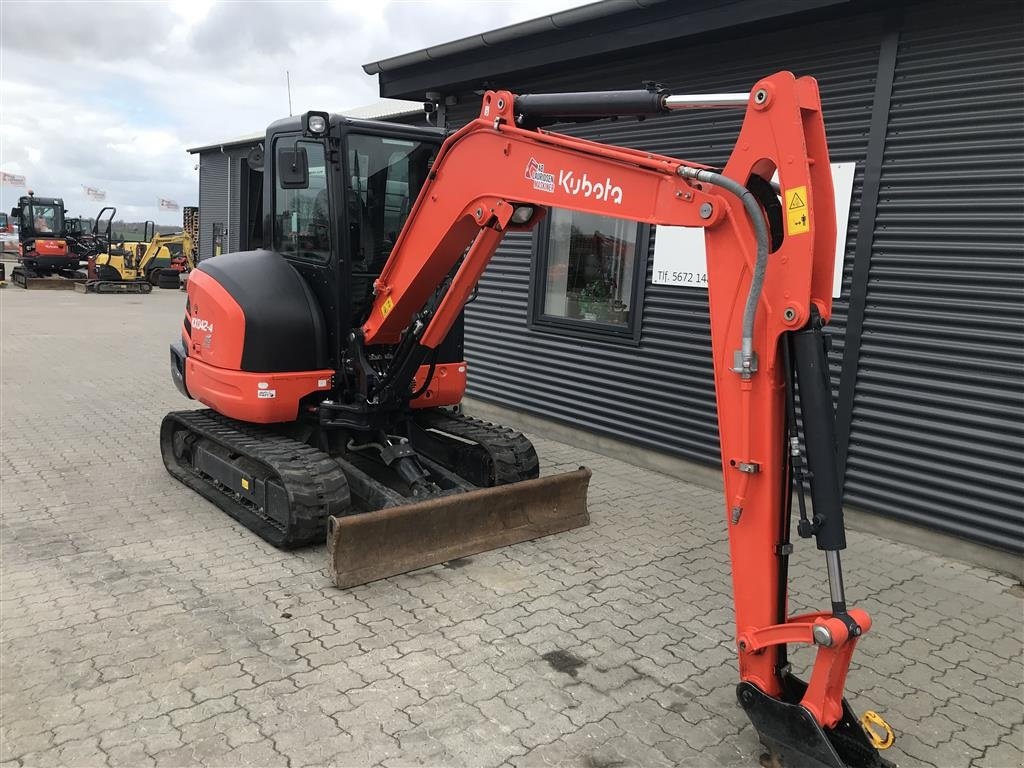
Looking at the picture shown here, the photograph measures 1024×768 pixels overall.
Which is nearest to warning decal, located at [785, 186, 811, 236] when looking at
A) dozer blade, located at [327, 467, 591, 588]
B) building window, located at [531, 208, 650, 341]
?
dozer blade, located at [327, 467, 591, 588]

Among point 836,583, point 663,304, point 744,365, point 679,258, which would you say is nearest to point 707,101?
point 744,365

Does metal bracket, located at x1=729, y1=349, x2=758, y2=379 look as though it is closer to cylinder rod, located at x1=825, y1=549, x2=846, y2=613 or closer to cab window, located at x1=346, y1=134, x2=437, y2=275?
cylinder rod, located at x1=825, y1=549, x2=846, y2=613

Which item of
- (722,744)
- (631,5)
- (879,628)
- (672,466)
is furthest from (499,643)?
(631,5)

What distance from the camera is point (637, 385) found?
722 centimetres

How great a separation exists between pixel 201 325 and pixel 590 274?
3.86m

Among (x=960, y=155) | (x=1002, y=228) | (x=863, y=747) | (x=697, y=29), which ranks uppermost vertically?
(x=697, y=29)

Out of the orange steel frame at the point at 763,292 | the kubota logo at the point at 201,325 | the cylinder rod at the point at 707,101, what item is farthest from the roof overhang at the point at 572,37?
the kubota logo at the point at 201,325

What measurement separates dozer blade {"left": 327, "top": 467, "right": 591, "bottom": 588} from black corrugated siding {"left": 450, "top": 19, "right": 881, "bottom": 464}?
184cm

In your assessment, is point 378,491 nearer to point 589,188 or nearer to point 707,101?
point 589,188

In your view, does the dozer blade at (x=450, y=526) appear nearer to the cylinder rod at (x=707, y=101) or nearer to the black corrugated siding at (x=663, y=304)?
the black corrugated siding at (x=663, y=304)

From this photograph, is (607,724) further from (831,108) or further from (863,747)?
(831,108)

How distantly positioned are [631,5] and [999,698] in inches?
214

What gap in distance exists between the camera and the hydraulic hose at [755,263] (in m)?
2.76

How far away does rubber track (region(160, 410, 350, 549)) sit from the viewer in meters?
4.73
